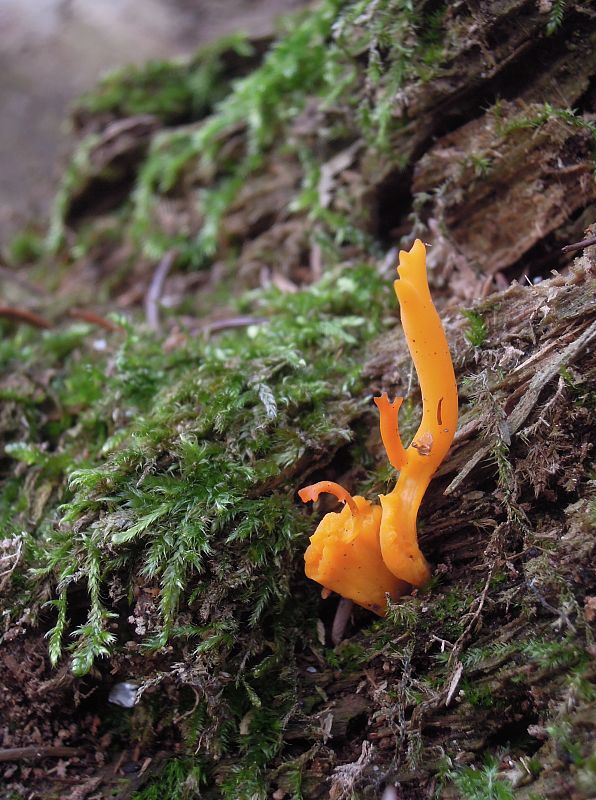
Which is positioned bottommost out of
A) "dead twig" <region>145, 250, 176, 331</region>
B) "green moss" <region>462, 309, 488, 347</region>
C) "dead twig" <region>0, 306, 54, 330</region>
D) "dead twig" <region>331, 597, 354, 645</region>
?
"dead twig" <region>331, 597, 354, 645</region>

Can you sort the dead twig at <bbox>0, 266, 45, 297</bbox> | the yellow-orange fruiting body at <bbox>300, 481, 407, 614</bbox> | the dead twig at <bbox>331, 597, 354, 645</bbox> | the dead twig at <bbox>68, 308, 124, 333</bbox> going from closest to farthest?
the yellow-orange fruiting body at <bbox>300, 481, 407, 614</bbox> → the dead twig at <bbox>331, 597, 354, 645</bbox> → the dead twig at <bbox>68, 308, 124, 333</bbox> → the dead twig at <bbox>0, 266, 45, 297</bbox>

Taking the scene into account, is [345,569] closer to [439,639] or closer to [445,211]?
[439,639]

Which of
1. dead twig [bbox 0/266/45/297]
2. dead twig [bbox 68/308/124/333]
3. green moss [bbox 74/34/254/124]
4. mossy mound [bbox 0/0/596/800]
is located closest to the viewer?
mossy mound [bbox 0/0/596/800]

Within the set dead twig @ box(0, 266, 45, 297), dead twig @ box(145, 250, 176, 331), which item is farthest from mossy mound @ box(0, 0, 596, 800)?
dead twig @ box(0, 266, 45, 297)

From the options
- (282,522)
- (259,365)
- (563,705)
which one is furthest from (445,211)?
(563,705)

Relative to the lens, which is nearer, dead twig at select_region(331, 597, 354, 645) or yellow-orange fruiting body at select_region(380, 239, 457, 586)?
yellow-orange fruiting body at select_region(380, 239, 457, 586)

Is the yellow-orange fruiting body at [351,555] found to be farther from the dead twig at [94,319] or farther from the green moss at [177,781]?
the dead twig at [94,319]

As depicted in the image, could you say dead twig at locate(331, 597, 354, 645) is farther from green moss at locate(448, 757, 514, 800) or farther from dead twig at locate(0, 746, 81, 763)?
dead twig at locate(0, 746, 81, 763)
